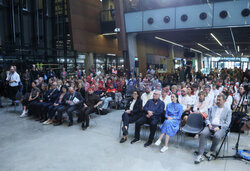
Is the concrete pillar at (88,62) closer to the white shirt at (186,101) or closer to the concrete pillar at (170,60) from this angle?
the concrete pillar at (170,60)

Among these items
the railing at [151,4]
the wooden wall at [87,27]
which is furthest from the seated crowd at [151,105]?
the wooden wall at [87,27]

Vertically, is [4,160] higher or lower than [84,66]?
lower

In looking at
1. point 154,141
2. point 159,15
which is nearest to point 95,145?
point 154,141

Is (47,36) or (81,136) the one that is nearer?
(81,136)

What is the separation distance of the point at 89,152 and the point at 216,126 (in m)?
2.91

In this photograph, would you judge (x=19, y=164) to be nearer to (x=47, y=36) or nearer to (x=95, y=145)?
(x=95, y=145)

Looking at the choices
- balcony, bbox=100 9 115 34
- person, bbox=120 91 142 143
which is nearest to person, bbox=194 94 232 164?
person, bbox=120 91 142 143

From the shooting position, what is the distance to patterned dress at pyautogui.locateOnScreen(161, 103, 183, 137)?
14.3 feet

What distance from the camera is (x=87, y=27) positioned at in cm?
1719

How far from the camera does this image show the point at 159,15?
1353 centimetres

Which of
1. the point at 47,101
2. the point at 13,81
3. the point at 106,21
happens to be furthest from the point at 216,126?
the point at 106,21

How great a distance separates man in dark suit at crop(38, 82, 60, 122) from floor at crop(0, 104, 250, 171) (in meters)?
0.87

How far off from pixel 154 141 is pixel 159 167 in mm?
1237

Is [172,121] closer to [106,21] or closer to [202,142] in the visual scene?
[202,142]
